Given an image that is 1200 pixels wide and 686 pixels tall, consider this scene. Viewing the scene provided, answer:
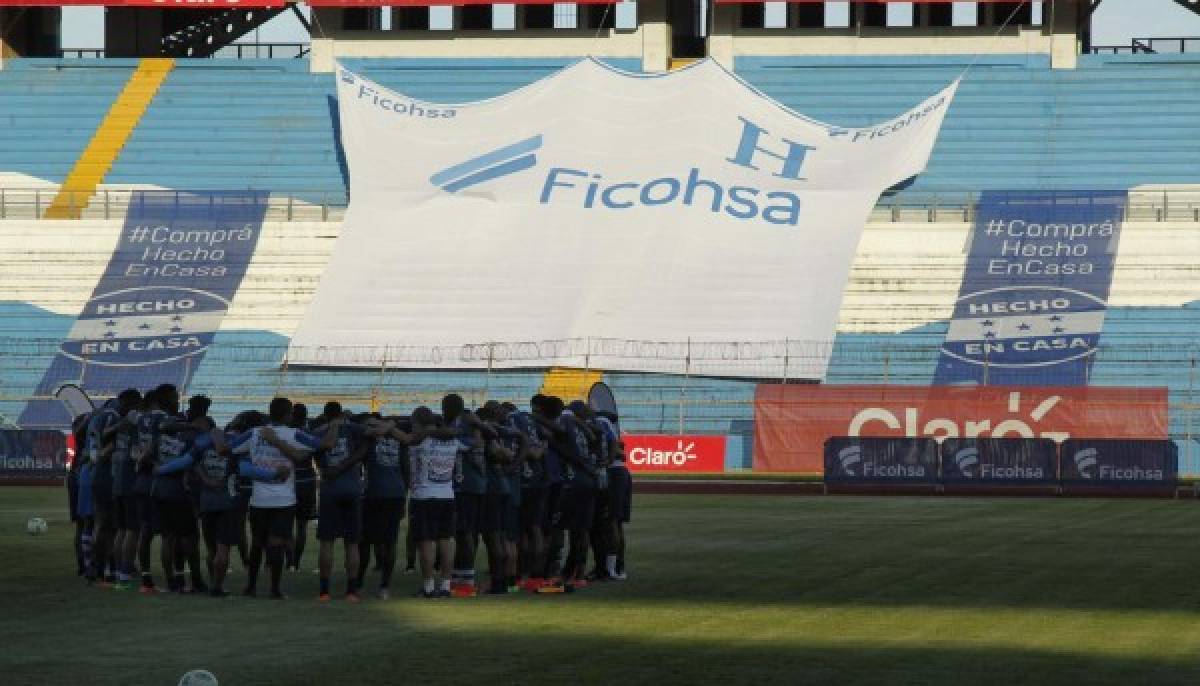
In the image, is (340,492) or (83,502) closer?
(340,492)

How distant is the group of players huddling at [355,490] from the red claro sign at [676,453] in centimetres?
2391

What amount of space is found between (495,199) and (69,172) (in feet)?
38.7

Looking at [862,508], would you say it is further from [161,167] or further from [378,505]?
[161,167]

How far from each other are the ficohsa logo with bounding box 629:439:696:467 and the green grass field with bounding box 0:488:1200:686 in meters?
18.1

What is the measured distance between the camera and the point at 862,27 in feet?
211

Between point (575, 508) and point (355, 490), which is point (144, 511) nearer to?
point (355, 490)

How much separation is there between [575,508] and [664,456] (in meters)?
25.0

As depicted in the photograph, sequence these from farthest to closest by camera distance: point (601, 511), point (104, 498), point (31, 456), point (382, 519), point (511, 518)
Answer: point (31, 456) < point (601, 511) < point (104, 498) < point (511, 518) < point (382, 519)

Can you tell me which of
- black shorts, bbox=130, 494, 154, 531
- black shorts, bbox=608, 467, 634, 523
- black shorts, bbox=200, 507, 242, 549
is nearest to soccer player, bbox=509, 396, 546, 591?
black shorts, bbox=608, 467, 634, 523

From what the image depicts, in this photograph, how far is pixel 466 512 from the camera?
22.3m

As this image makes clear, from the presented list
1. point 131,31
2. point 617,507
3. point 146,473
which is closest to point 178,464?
point 146,473

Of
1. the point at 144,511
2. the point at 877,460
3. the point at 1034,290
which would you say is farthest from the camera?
the point at 1034,290

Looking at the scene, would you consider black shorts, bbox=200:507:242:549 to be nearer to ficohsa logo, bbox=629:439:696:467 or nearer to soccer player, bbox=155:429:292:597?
soccer player, bbox=155:429:292:597

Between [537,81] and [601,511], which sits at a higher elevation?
[537,81]
